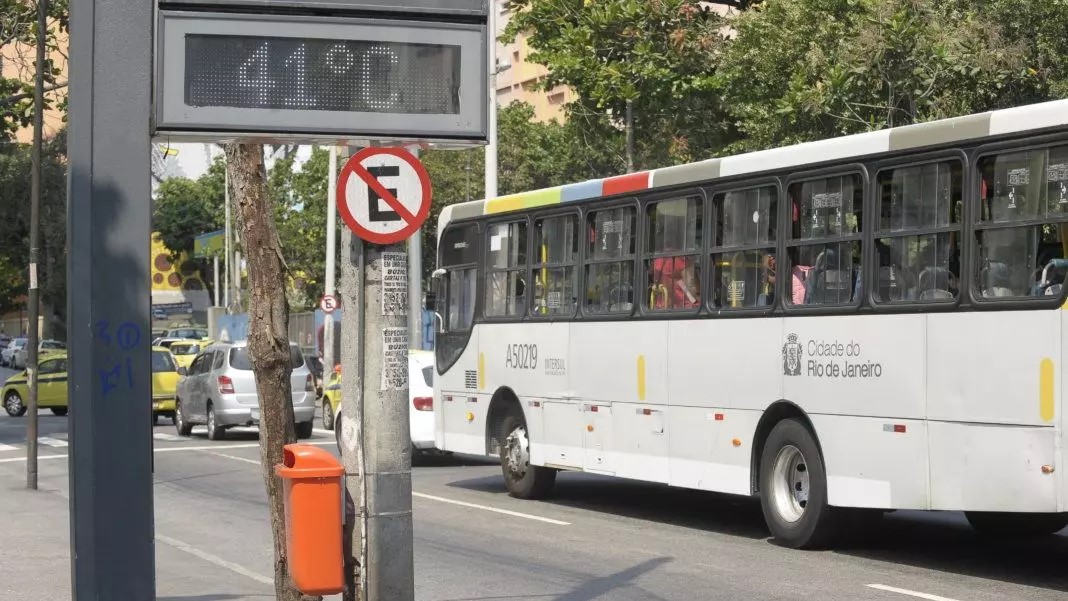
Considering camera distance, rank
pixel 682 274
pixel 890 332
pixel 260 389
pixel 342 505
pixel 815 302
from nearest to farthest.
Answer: pixel 342 505 < pixel 260 389 < pixel 890 332 < pixel 815 302 < pixel 682 274

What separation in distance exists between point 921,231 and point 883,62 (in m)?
10.6

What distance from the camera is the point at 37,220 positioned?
19.8 m

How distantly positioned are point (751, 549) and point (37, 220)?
10899 millimetres

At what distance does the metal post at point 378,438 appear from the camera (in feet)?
24.4

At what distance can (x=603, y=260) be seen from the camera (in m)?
15.5

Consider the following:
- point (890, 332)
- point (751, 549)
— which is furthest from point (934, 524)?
point (890, 332)

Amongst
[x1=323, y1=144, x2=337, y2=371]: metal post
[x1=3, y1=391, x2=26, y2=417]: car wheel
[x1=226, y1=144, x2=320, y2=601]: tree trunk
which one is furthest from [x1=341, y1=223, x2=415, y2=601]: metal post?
[x1=3, y1=391, x2=26, y2=417]: car wheel

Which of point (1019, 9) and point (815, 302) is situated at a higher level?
point (1019, 9)

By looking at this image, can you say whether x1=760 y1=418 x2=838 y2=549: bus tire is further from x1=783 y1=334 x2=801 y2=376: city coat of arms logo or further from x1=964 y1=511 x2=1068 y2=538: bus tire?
x1=964 y1=511 x2=1068 y2=538: bus tire

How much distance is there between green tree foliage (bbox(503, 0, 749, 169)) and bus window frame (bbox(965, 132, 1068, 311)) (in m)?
14.7

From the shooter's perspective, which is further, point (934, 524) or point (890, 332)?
point (934, 524)

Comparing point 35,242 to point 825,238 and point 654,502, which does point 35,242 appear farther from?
point 825,238

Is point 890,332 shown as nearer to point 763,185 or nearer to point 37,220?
point 763,185

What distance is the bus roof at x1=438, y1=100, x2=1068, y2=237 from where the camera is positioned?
10.8 meters
